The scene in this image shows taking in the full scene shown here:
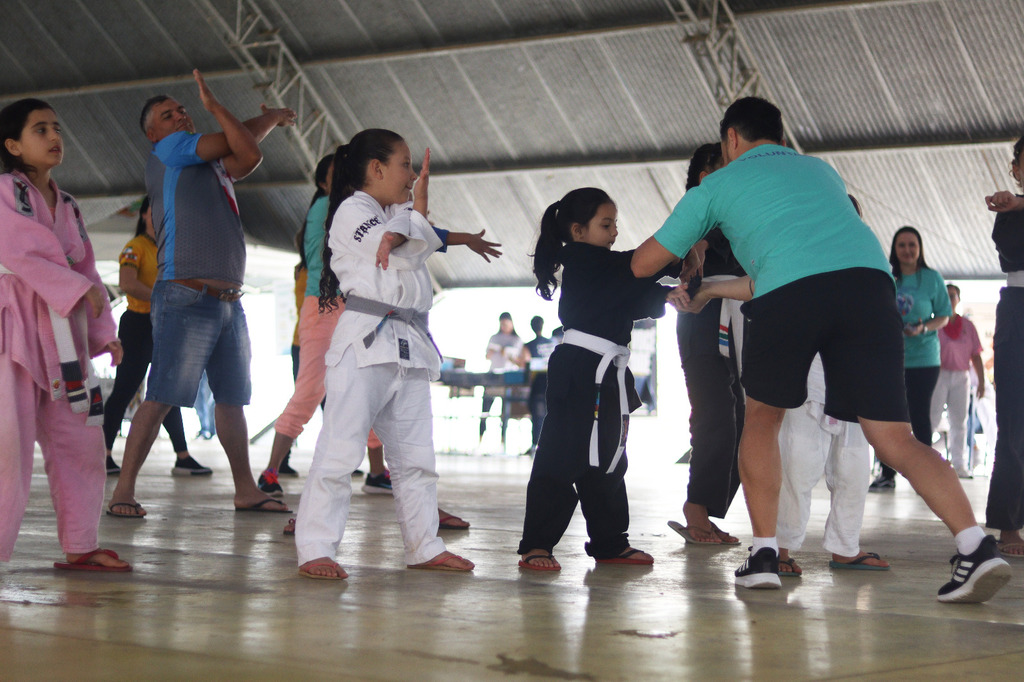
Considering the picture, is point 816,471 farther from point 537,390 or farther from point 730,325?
point 537,390

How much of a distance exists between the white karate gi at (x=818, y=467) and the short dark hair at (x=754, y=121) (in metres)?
0.82

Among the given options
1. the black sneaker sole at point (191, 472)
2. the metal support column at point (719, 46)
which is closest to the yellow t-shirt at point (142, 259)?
the black sneaker sole at point (191, 472)

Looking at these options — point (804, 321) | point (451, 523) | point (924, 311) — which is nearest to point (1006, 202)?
point (804, 321)

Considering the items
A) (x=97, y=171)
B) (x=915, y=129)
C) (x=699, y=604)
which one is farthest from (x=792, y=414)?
(x=97, y=171)

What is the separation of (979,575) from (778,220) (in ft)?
3.06

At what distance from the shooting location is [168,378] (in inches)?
157

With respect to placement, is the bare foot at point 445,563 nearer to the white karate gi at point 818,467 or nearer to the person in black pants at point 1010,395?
the white karate gi at point 818,467

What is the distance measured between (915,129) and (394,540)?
10694mm

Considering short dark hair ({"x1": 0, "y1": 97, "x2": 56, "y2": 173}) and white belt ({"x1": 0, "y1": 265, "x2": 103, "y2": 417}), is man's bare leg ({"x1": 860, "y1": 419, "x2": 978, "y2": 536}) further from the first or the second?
short dark hair ({"x1": 0, "y1": 97, "x2": 56, "y2": 173})

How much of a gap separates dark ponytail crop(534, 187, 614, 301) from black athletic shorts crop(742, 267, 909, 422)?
2.38 ft

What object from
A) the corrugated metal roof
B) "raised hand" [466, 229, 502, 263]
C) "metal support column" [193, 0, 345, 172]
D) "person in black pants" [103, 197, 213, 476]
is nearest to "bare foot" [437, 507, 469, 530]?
"raised hand" [466, 229, 502, 263]

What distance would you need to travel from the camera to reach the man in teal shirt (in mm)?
2520

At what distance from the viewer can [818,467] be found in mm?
3215

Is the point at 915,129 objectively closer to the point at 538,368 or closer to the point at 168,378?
the point at 538,368
